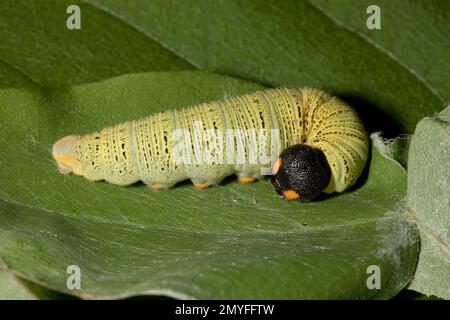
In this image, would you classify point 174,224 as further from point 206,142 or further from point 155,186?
point 206,142

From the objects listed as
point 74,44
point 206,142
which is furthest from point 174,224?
point 74,44

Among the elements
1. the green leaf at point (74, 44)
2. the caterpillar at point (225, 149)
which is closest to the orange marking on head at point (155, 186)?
the caterpillar at point (225, 149)

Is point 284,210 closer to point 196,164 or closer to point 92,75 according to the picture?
point 196,164

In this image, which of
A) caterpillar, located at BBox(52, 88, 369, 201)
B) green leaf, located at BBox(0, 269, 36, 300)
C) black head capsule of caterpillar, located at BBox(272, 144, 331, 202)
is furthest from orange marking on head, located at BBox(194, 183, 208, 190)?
green leaf, located at BBox(0, 269, 36, 300)

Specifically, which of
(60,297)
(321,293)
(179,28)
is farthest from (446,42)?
(60,297)

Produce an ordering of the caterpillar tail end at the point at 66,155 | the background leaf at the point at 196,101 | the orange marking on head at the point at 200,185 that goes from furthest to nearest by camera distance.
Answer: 1. the orange marking on head at the point at 200,185
2. the caterpillar tail end at the point at 66,155
3. the background leaf at the point at 196,101

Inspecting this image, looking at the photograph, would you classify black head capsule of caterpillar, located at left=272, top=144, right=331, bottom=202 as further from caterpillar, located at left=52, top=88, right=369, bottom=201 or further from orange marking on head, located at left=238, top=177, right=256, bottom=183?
orange marking on head, located at left=238, top=177, right=256, bottom=183

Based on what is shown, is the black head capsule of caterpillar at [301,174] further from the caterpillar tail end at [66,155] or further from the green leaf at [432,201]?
the caterpillar tail end at [66,155]
